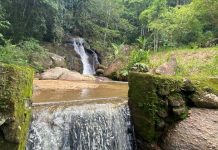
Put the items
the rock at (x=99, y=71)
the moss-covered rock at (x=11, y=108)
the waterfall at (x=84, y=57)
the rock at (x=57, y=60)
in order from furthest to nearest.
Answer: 1. the waterfall at (x=84, y=57)
2. the rock at (x=99, y=71)
3. the rock at (x=57, y=60)
4. the moss-covered rock at (x=11, y=108)

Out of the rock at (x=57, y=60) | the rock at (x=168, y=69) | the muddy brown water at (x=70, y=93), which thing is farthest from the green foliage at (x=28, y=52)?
the rock at (x=168, y=69)

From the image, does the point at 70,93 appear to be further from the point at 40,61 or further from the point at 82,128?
the point at 40,61

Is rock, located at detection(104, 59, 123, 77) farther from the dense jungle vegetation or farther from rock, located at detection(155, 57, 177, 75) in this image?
rock, located at detection(155, 57, 177, 75)

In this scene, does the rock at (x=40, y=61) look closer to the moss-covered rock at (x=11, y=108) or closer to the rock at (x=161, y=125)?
the rock at (x=161, y=125)

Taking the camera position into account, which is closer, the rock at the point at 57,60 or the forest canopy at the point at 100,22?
the forest canopy at the point at 100,22

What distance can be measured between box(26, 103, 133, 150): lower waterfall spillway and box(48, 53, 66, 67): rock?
10.8 metres

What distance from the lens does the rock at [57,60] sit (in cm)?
1644

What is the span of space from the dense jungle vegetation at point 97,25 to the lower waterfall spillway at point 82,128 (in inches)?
261

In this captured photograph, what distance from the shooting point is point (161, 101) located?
5590mm

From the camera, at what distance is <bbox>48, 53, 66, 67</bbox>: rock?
53.9 ft

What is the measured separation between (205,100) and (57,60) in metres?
12.3

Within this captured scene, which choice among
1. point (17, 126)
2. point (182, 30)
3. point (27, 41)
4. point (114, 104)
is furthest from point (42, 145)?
point (182, 30)

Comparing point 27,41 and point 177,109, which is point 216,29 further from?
point 177,109

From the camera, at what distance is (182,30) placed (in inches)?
779
